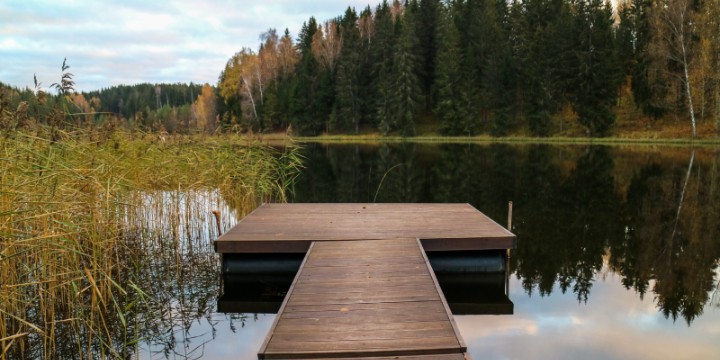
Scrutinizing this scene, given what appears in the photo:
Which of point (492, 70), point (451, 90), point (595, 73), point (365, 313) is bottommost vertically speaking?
point (365, 313)

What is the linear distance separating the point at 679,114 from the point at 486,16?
708 inches

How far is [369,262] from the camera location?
571cm

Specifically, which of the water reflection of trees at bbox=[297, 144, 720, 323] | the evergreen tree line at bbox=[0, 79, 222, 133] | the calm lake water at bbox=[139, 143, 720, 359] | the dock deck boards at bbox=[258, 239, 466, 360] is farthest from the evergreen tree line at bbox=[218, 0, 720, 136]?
the dock deck boards at bbox=[258, 239, 466, 360]

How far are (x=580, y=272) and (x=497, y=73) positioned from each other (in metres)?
37.1

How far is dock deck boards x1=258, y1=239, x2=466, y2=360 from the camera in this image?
3.52m

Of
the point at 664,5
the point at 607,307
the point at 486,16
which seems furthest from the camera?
the point at 486,16

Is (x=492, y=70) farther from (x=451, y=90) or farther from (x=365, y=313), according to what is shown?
(x=365, y=313)

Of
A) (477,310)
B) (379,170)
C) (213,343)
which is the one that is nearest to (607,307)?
(477,310)

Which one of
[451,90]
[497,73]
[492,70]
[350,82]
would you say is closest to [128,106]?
[350,82]

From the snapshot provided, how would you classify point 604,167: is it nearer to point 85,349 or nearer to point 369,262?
point 369,262

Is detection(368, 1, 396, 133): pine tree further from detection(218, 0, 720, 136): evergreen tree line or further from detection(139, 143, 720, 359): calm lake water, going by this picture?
detection(139, 143, 720, 359): calm lake water

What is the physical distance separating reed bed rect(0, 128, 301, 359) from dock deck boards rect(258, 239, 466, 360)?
127 cm

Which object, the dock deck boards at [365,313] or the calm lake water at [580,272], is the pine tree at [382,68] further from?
the dock deck boards at [365,313]

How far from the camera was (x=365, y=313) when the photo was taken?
165 inches
